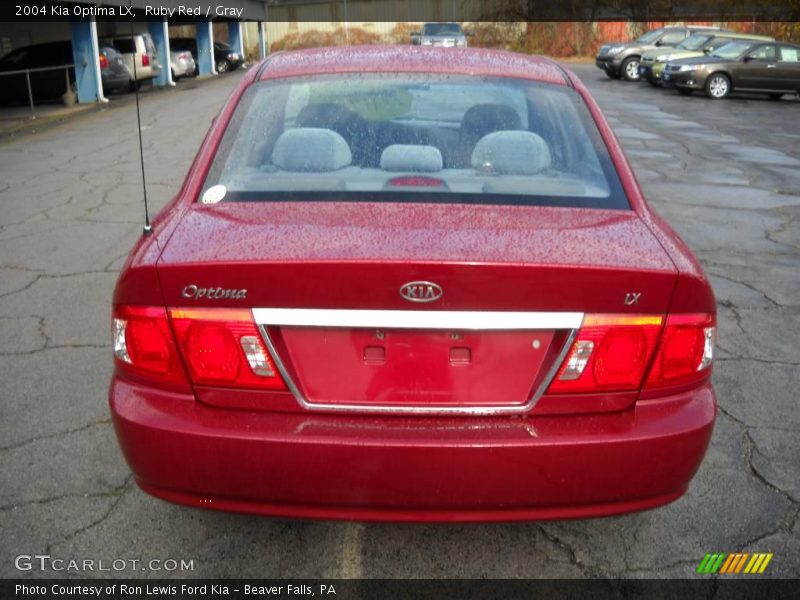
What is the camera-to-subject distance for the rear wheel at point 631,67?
28.9 meters

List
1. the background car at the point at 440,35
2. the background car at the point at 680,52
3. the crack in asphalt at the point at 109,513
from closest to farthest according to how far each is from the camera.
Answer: the crack in asphalt at the point at 109,513, the background car at the point at 680,52, the background car at the point at 440,35

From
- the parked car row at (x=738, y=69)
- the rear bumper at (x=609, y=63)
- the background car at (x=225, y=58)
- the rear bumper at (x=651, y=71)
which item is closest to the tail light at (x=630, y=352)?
the parked car row at (x=738, y=69)

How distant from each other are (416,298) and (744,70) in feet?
75.5

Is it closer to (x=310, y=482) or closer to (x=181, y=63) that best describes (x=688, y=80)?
(x=181, y=63)

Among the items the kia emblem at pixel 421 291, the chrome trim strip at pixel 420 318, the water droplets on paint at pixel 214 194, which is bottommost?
the chrome trim strip at pixel 420 318

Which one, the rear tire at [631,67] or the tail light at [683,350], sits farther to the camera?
the rear tire at [631,67]

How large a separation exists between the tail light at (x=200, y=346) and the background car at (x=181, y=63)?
1100 inches

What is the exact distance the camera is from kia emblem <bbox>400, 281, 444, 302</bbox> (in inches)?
85.4

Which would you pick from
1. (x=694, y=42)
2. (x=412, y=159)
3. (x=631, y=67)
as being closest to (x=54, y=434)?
(x=412, y=159)

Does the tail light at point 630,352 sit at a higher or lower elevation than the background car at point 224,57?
higher

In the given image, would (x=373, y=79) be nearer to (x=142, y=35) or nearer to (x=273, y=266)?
(x=273, y=266)

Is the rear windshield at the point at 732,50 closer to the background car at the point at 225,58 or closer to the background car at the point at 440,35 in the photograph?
the background car at the point at 440,35

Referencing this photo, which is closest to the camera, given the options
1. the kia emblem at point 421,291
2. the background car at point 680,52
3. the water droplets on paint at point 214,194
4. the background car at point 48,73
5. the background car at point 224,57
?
the kia emblem at point 421,291

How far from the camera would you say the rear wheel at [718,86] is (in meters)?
22.8
